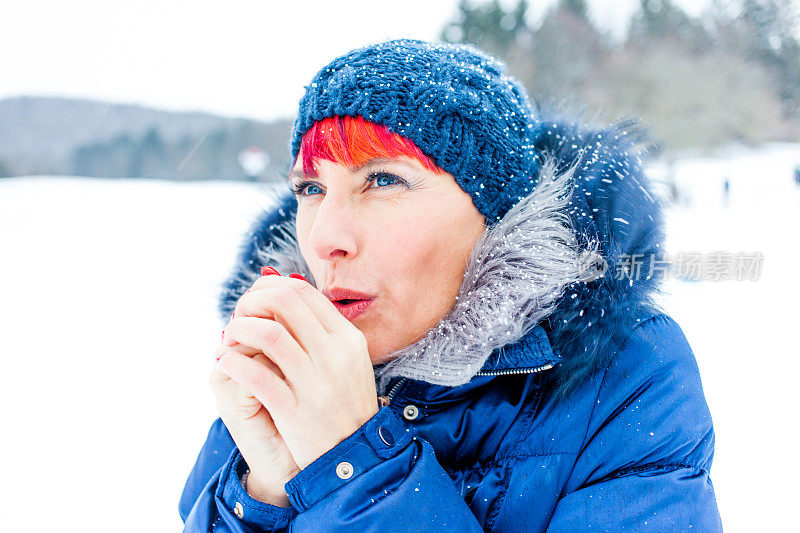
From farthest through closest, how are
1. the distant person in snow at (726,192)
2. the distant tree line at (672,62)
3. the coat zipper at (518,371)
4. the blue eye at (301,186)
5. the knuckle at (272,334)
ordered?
the distant tree line at (672,62)
the distant person in snow at (726,192)
the blue eye at (301,186)
the coat zipper at (518,371)
the knuckle at (272,334)

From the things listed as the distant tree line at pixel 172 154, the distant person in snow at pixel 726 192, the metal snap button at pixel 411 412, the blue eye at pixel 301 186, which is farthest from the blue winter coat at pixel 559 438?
the distant tree line at pixel 172 154

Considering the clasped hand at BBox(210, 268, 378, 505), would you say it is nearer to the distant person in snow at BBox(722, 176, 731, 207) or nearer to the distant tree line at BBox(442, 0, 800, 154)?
the distant tree line at BBox(442, 0, 800, 154)

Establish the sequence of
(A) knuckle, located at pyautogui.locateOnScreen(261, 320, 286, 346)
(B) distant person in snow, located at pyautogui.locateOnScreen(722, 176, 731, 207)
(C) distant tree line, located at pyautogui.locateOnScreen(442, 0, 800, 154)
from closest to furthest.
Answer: (A) knuckle, located at pyautogui.locateOnScreen(261, 320, 286, 346) → (B) distant person in snow, located at pyautogui.locateOnScreen(722, 176, 731, 207) → (C) distant tree line, located at pyautogui.locateOnScreen(442, 0, 800, 154)

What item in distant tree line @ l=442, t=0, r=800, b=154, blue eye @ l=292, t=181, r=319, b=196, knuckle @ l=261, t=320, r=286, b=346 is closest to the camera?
knuckle @ l=261, t=320, r=286, b=346

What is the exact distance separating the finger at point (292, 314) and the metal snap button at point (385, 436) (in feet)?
0.60

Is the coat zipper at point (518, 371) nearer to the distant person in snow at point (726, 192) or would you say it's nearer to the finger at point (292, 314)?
the finger at point (292, 314)

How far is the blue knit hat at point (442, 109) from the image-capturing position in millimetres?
1196

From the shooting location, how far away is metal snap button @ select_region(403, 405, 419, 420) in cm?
118

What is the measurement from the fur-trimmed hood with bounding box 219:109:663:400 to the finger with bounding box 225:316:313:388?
0.99 feet

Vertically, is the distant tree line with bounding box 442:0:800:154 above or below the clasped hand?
above

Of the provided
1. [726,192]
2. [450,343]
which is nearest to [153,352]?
[450,343]

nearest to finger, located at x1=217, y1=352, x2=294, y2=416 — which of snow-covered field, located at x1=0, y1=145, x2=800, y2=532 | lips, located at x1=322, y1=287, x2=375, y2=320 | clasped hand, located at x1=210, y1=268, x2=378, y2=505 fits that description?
clasped hand, located at x1=210, y1=268, x2=378, y2=505

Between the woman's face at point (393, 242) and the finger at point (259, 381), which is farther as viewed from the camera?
the woman's face at point (393, 242)

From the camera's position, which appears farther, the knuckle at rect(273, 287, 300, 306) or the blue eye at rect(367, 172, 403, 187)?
the blue eye at rect(367, 172, 403, 187)
